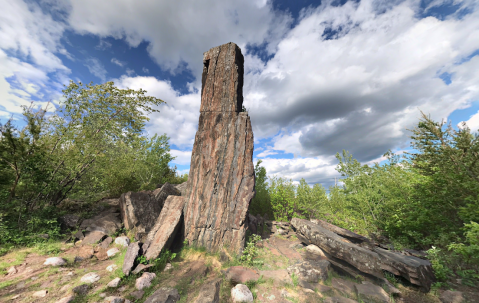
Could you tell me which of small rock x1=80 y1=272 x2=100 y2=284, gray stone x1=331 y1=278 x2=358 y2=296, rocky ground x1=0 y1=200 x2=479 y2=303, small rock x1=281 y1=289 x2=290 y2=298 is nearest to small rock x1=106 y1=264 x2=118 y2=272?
rocky ground x1=0 y1=200 x2=479 y2=303

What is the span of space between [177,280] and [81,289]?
2.30 metres

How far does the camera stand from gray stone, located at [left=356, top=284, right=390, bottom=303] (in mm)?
4499

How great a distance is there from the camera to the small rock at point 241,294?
4484mm

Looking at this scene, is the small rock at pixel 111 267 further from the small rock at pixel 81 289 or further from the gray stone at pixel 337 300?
the gray stone at pixel 337 300

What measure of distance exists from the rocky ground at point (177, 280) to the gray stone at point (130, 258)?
129 mm

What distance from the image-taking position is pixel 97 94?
10617 millimetres

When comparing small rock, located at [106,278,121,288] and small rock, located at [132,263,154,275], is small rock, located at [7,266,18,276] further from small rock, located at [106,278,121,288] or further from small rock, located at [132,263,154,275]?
small rock, located at [132,263,154,275]

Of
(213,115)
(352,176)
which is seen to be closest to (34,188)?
(213,115)

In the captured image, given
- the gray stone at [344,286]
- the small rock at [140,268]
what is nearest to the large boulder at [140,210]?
the small rock at [140,268]

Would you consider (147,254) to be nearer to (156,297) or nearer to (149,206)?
(156,297)

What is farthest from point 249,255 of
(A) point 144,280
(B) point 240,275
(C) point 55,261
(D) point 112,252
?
(C) point 55,261

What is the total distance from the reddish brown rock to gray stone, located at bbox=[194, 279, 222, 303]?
7.79 feet

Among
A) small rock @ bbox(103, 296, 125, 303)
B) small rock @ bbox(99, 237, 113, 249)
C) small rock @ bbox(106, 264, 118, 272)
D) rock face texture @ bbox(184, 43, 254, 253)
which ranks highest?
rock face texture @ bbox(184, 43, 254, 253)

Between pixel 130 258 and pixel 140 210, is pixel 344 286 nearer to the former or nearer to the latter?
pixel 130 258
